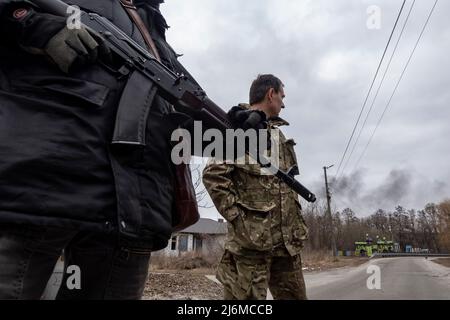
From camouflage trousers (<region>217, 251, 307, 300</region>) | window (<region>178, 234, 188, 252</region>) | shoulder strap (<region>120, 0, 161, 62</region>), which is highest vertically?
window (<region>178, 234, 188, 252</region>)

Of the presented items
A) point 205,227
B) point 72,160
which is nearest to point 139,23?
point 72,160

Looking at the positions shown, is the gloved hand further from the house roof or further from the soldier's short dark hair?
the house roof

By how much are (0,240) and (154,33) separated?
1.22m

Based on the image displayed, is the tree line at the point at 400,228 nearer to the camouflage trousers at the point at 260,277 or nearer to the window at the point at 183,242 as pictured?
the window at the point at 183,242

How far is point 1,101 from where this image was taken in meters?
1.08

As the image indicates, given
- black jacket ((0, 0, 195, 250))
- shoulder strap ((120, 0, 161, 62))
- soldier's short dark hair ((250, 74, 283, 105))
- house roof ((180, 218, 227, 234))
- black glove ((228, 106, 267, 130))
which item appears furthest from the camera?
house roof ((180, 218, 227, 234))

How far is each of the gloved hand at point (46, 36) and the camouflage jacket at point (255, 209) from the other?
1.44 metres

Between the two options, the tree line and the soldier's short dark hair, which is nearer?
the soldier's short dark hair

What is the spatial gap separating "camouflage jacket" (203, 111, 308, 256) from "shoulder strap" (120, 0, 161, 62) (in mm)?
1063

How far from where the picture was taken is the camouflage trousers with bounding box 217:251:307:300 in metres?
2.27

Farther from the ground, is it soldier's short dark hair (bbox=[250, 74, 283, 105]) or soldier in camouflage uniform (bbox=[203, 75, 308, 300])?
soldier's short dark hair (bbox=[250, 74, 283, 105])
